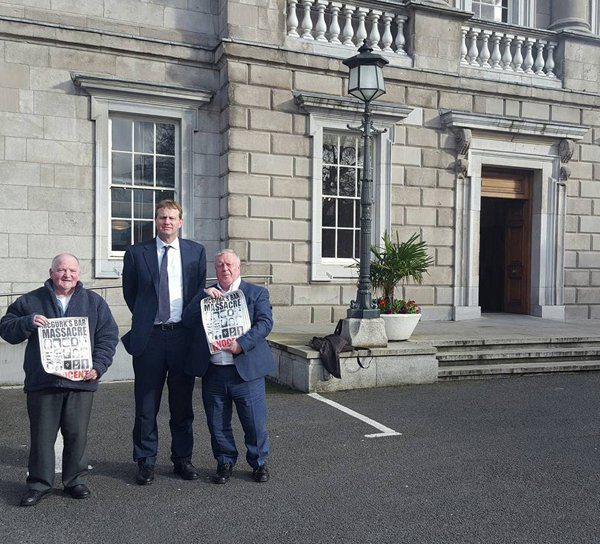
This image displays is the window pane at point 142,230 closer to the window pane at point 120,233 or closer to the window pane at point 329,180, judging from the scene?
the window pane at point 120,233

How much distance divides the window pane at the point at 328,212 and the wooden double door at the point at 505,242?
3.57 meters

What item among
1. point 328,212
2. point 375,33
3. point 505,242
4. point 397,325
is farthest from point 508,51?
point 397,325

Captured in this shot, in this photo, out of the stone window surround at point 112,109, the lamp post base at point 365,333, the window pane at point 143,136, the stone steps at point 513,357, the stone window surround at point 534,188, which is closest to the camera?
the lamp post base at point 365,333

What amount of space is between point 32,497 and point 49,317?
123 cm

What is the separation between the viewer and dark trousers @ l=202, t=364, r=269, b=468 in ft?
16.6

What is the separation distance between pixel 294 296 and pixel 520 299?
5.58 metres

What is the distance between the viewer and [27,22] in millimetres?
11039

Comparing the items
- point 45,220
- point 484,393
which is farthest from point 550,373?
point 45,220

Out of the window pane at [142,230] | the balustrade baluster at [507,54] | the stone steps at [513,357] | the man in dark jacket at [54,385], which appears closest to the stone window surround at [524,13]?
the balustrade baluster at [507,54]

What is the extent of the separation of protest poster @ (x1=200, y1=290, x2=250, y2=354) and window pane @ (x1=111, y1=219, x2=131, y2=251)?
7466 millimetres

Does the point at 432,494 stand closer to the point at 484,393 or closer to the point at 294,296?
the point at 484,393

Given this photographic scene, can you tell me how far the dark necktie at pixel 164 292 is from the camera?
16.6 ft

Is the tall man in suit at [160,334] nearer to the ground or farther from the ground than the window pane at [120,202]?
nearer to the ground

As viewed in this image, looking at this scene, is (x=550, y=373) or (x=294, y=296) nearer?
(x=550, y=373)
